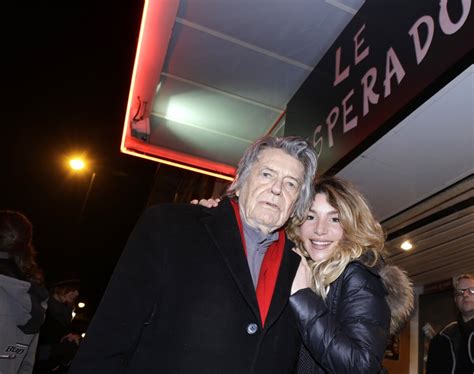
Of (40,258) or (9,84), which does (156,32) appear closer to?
(9,84)

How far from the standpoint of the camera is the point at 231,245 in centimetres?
185

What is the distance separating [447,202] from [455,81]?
1973mm

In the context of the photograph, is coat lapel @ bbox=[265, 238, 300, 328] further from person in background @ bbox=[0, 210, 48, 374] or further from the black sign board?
person in background @ bbox=[0, 210, 48, 374]

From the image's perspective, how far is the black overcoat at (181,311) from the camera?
62.1 inches

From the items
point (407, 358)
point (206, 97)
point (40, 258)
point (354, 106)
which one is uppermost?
point (40, 258)

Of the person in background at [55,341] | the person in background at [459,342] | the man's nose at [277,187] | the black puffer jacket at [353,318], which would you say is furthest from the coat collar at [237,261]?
the person in background at [55,341]

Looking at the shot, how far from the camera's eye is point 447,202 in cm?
386

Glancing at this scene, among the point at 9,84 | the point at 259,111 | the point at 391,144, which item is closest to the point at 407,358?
the point at 259,111

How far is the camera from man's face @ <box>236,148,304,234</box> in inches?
80.4

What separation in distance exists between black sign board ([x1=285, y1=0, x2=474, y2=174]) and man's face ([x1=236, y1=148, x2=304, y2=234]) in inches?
27.5

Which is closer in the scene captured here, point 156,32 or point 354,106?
point 354,106

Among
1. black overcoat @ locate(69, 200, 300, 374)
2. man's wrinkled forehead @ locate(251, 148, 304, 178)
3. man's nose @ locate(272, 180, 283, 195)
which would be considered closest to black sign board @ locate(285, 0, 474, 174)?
man's wrinkled forehead @ locate(251, 148, 304, 178)

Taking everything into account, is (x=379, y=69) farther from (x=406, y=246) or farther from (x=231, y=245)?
(x=406, y=246)

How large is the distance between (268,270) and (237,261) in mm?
237
